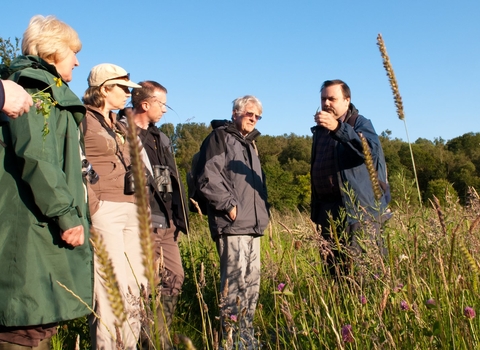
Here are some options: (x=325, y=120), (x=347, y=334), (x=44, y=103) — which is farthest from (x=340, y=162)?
(x=44, y=103)

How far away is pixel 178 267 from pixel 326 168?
4.95 feet

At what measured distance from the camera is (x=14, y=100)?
1.95 metres

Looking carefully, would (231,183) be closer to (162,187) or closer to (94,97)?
(162,187)

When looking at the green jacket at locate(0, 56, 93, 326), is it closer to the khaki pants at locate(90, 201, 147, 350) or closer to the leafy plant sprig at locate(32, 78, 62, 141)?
the leafy plant sprig at locate(32, 78, 62, 141)

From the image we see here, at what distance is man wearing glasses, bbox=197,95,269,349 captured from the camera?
418 cm

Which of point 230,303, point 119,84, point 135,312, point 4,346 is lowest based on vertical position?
point 230,303

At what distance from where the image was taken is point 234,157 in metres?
4.39

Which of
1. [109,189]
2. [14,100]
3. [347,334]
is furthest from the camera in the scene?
[109,189]

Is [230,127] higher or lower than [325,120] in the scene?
higher

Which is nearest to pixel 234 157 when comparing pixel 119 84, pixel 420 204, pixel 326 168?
pixel 326 168

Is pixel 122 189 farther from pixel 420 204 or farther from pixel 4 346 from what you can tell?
pixel 420 204

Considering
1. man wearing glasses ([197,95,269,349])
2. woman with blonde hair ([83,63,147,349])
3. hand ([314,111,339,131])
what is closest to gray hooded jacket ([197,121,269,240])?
man wearing glasses ([197,95,269,349])

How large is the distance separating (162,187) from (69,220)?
5.67ft

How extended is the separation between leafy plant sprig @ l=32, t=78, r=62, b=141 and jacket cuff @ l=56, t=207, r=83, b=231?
0.39 m
